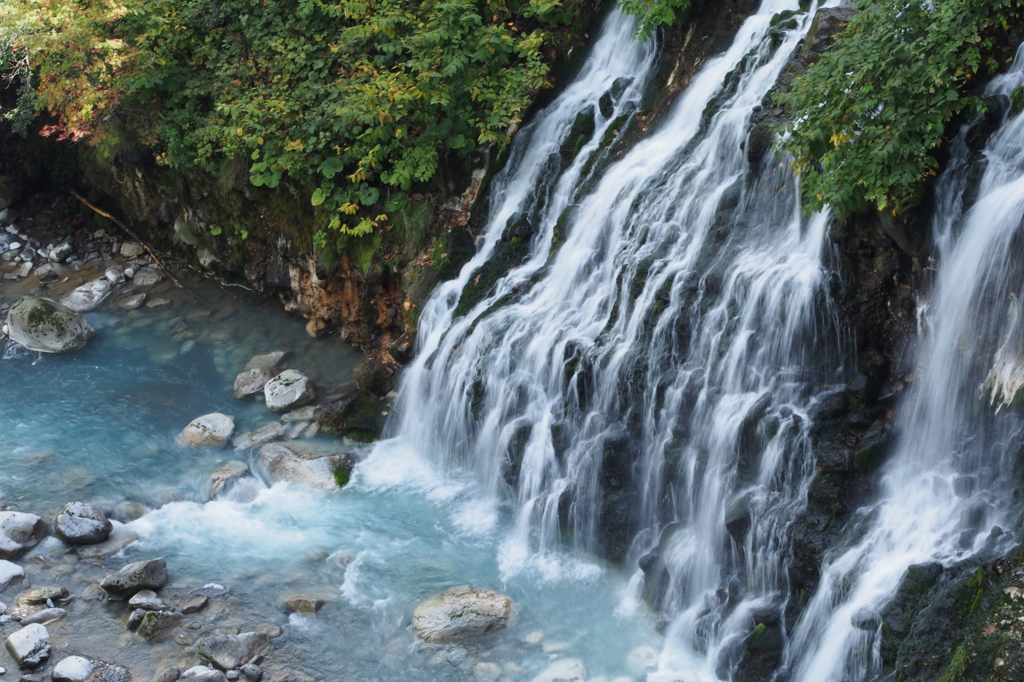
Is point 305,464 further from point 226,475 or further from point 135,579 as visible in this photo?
point 135,579

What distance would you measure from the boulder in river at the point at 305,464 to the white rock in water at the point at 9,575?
2334mm

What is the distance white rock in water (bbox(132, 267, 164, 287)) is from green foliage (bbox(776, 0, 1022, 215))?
968 centimetres

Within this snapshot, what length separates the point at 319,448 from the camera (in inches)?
369

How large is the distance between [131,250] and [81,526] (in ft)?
21.0

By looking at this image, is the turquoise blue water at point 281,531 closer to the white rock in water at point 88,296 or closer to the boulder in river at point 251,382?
the boulder in river at point 251,382

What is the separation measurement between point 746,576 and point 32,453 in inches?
290

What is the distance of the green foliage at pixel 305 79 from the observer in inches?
384

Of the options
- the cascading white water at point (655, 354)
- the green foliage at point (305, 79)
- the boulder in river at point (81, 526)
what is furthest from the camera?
the green foliage at point (305, 79)

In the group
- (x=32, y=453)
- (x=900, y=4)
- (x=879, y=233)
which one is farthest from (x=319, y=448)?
(x=900, y=4)

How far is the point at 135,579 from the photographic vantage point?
737 cm

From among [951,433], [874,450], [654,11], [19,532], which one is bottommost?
[19,532]

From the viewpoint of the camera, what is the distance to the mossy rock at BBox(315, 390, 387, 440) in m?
9.45

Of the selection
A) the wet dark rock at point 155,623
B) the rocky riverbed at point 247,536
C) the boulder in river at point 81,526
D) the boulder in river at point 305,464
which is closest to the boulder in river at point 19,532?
the rocky riverbed at point 247,536

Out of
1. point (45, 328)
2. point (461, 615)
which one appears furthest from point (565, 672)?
point (45, 328)
